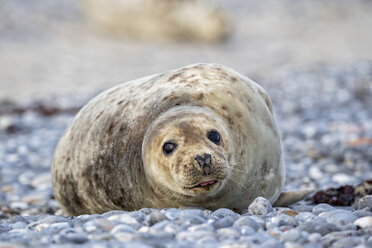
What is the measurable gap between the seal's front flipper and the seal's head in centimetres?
76

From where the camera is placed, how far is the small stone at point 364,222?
2730 millimetres

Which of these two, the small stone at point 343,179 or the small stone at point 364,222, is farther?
the small stone at point 343,179

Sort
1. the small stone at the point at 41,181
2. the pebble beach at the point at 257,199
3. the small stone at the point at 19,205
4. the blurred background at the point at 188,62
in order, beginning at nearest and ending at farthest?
the pebble beach at the point at 257,199 < the small stone at the point at 19,205 < the small stone at the point at 41,181 < the blurred background at the point at 188,62

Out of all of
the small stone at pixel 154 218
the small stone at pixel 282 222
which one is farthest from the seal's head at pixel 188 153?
the small stone at pixel 282 222

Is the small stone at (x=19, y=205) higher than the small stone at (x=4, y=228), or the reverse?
the small stone at (x=19, y=205)

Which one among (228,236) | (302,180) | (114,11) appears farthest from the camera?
(114,11)

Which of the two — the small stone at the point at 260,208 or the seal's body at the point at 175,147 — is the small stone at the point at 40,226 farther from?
the small stone at the point at 260,208

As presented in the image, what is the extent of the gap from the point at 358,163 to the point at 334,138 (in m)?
1.02

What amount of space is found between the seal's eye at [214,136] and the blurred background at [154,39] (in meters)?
9.00

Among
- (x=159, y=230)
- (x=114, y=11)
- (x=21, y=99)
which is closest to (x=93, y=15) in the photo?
(x=114, y=11)

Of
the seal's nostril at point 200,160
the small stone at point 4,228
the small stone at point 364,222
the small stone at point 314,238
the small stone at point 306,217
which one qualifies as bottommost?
the small stone at point 314,238

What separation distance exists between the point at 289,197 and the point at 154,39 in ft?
46.0

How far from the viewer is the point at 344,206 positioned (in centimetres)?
407

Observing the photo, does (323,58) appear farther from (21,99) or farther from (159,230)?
(159,230)
